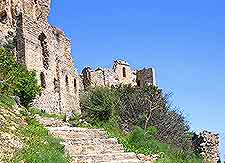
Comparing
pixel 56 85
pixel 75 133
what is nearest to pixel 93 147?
pixel 75 133

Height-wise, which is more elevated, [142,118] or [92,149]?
[142,118]

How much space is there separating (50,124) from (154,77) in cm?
3537

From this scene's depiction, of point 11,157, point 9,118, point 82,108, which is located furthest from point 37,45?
point 11,157

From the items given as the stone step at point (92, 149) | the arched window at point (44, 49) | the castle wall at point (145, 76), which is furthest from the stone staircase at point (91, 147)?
the castle wall at point (145, 76)

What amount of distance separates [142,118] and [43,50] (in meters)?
9.44

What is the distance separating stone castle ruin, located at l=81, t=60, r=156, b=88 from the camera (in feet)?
157

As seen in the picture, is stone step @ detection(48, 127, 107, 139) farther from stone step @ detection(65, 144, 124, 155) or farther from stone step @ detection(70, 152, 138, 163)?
stone step @ detection(70, 152, 138, 163)

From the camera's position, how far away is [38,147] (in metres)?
15.1

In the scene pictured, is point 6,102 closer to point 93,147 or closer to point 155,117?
point 93,147

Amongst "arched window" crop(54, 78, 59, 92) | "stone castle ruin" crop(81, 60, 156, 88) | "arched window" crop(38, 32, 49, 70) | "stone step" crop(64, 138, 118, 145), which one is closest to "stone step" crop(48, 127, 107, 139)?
"stone step" crop(64, 138, 118, 145)

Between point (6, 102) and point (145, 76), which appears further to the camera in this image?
point (145, 76)

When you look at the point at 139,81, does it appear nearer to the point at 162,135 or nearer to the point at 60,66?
the point at 60,66

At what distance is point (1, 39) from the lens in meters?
31.1

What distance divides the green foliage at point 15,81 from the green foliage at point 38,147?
10.3 ft
